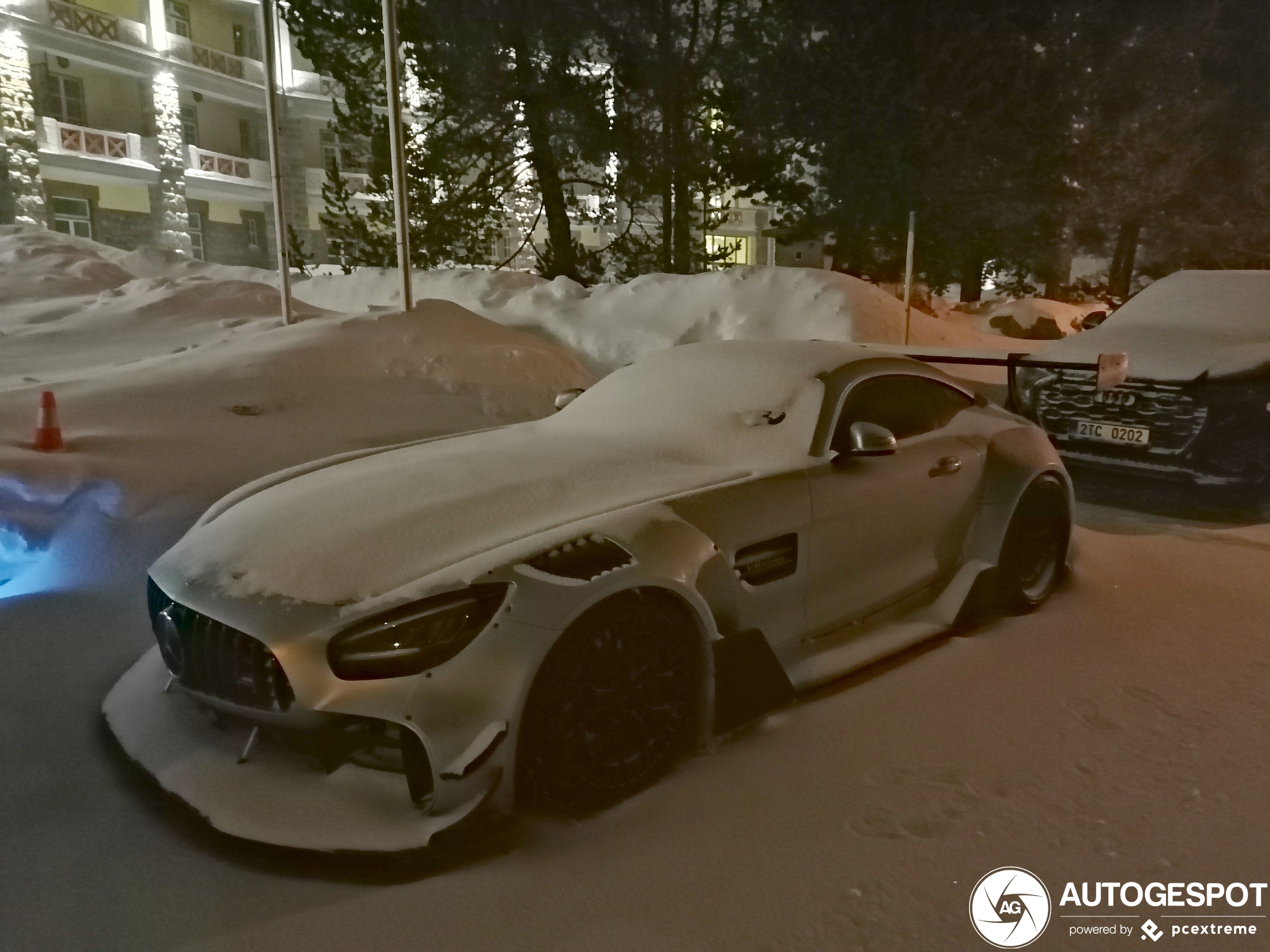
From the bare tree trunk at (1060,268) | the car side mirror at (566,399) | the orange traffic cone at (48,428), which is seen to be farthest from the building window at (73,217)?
the bare tree trunk at (1060,268)

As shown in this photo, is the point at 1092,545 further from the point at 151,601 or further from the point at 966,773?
the point at 151,601

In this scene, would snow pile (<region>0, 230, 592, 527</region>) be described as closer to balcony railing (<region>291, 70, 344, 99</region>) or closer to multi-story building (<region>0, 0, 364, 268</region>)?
multi-story building (<region>0, 0, 364, 268</region>)

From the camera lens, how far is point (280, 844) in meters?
2.70

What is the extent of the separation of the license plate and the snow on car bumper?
18.4ft

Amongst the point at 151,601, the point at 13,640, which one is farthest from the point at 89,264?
the point at 151,601

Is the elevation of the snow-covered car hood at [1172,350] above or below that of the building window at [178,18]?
below

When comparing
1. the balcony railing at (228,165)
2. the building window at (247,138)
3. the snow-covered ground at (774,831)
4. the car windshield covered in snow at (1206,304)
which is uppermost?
the building window at (247,138)

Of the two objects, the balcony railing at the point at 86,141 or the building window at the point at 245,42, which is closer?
the balcony railing at the point at 86,141

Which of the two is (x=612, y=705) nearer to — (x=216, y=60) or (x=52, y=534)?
(x=52, y=534)

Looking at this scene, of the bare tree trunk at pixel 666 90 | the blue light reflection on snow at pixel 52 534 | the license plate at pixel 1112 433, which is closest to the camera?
the blue light reflection on snow at pixel 52 534

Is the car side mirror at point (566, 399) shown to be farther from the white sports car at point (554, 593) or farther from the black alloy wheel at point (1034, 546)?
the black alloy wheel at point (1034, 546)

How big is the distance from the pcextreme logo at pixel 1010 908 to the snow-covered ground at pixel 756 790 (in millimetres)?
40

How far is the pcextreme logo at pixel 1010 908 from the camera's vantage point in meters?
2.54

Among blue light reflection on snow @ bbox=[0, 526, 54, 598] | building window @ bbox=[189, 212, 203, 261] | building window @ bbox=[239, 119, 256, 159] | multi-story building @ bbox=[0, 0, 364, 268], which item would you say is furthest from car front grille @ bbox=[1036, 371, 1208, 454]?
building window @ bbox=[239, 119, 256, 159]
